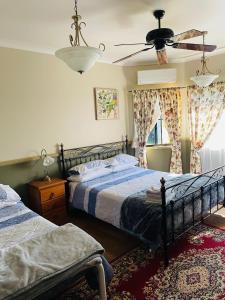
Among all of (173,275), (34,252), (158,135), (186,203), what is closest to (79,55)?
(34,252)

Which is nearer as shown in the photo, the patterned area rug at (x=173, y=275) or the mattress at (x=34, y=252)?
the mattress at (x=34, y=252)

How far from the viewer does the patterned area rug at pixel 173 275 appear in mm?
2135

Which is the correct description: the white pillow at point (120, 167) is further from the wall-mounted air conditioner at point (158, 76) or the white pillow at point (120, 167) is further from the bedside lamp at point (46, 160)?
the wall-mounted air conditioner at point (158, 76)

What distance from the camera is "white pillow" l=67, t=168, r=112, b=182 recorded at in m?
3.71

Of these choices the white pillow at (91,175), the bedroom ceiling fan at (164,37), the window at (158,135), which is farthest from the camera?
the window at (158,135)

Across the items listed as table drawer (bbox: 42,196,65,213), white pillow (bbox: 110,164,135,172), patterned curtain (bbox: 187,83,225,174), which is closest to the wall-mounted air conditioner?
patterned curtain (bbox: 187,83,225,174)

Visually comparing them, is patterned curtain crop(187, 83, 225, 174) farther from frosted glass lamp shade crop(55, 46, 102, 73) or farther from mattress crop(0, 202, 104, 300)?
mattress crop(0, 202, 104, 300)

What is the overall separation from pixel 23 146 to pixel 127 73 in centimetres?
259

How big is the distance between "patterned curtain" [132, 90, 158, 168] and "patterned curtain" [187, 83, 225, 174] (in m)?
0.74

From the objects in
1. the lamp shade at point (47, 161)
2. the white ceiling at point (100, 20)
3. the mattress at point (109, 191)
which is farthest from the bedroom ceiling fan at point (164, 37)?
the lamp shade at point (47, 161)

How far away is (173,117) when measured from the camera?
16.2ft

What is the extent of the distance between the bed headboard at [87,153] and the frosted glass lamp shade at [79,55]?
2.19 metres

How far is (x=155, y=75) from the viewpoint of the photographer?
474 centimetres

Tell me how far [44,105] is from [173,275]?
2.89 metres
